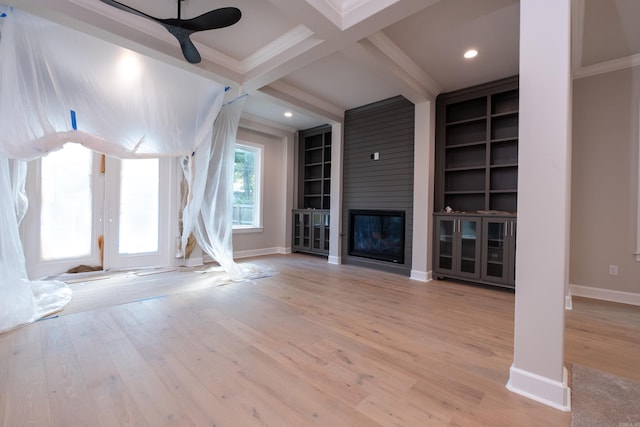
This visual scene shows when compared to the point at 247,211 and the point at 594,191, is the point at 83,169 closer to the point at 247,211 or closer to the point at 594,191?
the point at 247,211

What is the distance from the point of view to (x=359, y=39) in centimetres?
260

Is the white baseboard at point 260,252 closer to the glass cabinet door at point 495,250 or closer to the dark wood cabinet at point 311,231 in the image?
the dark wood cabinet at point 311,231

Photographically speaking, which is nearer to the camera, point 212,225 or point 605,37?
point 605,37

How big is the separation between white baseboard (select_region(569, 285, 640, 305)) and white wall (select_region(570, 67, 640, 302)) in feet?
0.05

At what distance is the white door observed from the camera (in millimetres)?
3334

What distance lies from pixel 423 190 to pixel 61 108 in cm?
416

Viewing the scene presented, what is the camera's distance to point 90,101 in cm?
246

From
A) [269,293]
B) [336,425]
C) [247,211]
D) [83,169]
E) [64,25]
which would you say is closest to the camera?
[336,425]

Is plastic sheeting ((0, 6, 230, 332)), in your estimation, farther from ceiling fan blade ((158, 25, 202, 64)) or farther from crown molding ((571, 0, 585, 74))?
crown molding ((571, 0, 585, 74))

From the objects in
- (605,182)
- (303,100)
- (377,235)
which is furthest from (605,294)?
(303,100)

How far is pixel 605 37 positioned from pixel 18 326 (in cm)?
599

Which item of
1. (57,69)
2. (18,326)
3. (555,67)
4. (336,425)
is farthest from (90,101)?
(555,67)

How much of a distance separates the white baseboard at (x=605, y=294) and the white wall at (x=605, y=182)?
0.05ft

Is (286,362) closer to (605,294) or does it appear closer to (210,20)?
(210,20)
